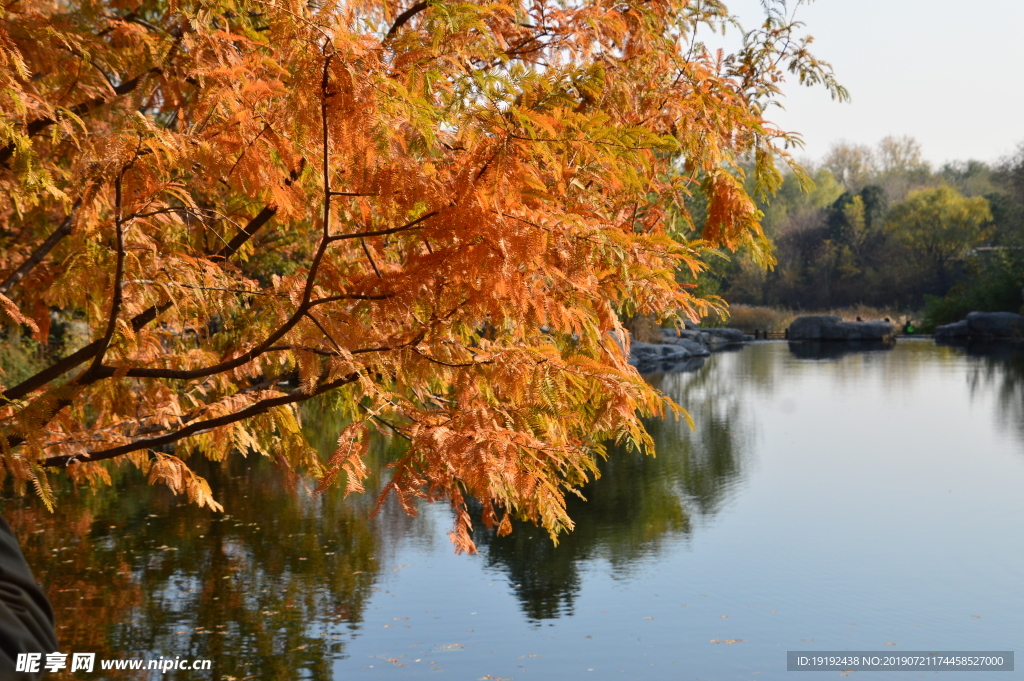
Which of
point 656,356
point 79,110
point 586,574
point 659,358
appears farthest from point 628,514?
point 659,358

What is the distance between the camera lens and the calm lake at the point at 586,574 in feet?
20.2

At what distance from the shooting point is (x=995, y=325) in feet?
110

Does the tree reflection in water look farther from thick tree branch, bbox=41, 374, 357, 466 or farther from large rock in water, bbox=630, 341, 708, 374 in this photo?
large rock in water, bbox=630, 341, 708, 374

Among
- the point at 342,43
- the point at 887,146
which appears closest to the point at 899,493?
the point at 342,43

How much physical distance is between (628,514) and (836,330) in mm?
28619

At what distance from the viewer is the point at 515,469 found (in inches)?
121

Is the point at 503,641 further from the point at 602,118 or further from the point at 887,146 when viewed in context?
the point at 887,146

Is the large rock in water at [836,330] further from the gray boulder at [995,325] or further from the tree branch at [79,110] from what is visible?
the tree branch at [79,110]

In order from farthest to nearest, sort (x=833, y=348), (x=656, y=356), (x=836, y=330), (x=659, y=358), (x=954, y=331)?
(x=836, y=330) → (x=954, y=331) → (x=833, y=348) → (x=659, y=358) → (x=656, y=356)

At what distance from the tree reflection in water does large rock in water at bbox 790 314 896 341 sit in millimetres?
21284

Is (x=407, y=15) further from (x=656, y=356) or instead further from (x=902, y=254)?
(x=902, y=254)

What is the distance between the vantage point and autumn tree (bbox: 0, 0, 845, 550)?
8.88ft

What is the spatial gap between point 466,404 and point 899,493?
8.92m

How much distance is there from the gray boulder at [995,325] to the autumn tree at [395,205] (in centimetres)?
3238
